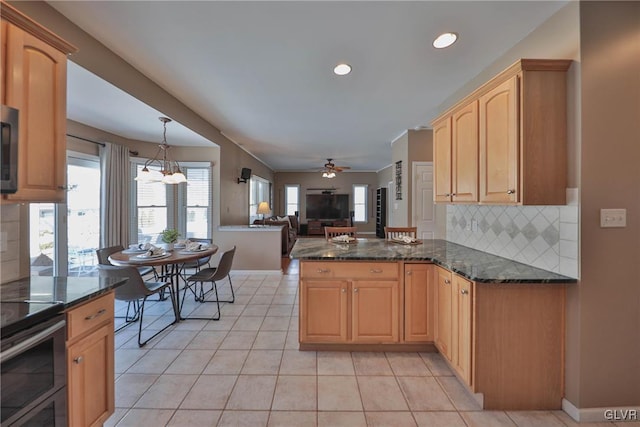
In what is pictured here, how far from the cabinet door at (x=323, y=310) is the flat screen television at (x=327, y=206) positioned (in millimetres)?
8474

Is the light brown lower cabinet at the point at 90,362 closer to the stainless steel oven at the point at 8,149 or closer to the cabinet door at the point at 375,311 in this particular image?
the stainless steel oven at the point at 8,149

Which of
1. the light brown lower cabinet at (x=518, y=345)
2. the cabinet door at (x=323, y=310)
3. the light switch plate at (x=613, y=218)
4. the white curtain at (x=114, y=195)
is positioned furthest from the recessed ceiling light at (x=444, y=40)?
the white curtain at (x=114, y=195)

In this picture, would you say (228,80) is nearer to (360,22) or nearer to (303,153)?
(360,22)

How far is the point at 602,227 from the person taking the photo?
1.69 m

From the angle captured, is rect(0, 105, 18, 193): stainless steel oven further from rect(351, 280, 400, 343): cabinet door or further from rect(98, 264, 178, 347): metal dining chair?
rect(351, 280, 400, 343): cabinet door

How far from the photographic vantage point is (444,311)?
225 centimetres

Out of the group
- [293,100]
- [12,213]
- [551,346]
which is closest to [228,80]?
[293,100]

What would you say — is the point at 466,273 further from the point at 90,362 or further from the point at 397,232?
the point at 90,362

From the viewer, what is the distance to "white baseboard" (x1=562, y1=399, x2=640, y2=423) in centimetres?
171

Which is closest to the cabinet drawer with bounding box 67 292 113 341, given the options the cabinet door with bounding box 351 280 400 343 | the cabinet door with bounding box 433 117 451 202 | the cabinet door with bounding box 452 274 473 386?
the cabinet door with bounding box 351 280 400 343

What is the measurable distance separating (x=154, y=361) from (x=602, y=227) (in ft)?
11.3

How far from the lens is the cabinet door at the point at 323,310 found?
8.10 feet

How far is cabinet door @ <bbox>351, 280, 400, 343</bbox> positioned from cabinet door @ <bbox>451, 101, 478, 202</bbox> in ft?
3.19

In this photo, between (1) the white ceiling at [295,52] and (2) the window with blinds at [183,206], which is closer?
(1) the white ceiling at [295,52]
